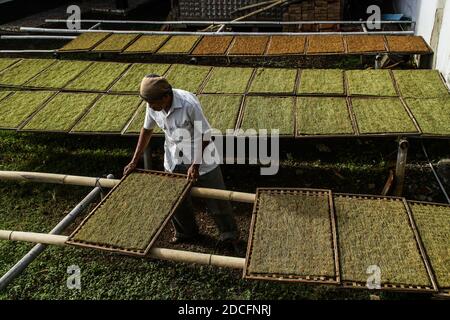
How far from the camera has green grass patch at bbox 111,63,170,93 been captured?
6.03 metres

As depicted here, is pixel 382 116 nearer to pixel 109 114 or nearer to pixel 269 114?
pixel 269 114

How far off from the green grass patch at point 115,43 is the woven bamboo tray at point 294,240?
515 centimetres

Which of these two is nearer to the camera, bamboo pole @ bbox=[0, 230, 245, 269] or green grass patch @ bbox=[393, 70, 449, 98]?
bamboo pole @ bbox=[0, 230, 245, 269]

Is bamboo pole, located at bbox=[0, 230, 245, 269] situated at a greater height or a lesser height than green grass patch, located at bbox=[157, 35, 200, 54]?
lesser

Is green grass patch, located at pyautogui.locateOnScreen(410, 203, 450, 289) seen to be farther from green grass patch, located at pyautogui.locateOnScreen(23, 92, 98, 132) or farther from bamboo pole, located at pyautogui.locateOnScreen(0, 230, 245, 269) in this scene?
green grass patch, located at pyautogui.locateOnScreen(23, 92, 98, 132)

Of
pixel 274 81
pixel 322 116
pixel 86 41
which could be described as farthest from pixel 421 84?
pixel 86 41

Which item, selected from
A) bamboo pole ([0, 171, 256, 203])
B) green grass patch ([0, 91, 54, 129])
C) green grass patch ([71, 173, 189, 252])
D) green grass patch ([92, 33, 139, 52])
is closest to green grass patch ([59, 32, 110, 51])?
green grass patch ([92, 33, 139, 52])

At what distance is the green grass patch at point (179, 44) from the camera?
7328 millimetres

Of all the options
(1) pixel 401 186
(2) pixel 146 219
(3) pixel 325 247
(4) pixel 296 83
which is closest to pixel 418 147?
(1) pixel 401 186

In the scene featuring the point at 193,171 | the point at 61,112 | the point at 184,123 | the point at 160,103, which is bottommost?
the point at 61,112

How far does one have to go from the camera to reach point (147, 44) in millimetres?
7703

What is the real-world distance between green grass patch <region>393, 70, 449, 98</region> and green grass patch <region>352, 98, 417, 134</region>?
0.37m

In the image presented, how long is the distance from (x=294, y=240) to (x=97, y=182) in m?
1.88

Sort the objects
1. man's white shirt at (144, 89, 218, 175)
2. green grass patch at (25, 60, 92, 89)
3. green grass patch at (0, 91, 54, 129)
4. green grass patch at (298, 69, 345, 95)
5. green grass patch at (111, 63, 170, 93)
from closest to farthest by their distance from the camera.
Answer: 1. man's white shirt at (144, 89, 218, 175)
2. green grass patch at (0, 91, 54, 129)
3. green grass patch at (298, 69, 345, 95)
4. green grass patch at (111, 63, 170, 93)
5. green grass patch at (25, 60, 92, 89)
